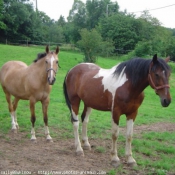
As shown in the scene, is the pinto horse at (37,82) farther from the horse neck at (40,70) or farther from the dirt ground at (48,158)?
the dirt ground at (48,158)

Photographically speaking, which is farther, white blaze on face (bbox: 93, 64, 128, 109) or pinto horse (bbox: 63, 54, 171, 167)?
white blaze on face (bbox: 93, 64, 128, 109)

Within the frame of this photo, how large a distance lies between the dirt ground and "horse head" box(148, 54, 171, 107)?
4.45 ft

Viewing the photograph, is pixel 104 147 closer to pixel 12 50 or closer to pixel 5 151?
pixel 5 151

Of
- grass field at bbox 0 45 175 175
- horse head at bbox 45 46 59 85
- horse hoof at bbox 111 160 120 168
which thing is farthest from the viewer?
horse head at bbox 45 46 59 85

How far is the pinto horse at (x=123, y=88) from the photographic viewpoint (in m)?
3.86

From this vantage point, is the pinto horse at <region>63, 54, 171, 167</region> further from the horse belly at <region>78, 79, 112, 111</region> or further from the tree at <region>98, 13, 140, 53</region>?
the tree at <region>98, 13, 140, 53</region>

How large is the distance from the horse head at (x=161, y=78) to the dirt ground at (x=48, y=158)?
1.36 metres

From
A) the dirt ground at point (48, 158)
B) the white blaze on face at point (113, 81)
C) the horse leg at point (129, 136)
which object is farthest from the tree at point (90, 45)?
the horse leg at point (129, 136)

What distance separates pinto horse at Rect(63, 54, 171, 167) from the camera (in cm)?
386

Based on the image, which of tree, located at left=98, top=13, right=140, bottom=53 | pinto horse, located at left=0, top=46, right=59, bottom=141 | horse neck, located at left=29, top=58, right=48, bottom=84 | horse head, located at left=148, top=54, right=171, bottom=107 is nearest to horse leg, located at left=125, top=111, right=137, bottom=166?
horse head, located at left=148, top=54, right=171, bottom=107

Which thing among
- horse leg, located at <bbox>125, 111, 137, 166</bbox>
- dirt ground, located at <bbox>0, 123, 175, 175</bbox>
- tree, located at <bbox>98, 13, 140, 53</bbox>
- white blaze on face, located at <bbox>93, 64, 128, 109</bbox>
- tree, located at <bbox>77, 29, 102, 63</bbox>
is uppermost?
tree, located at <bbox>98, 13, 140, 53</bbox>

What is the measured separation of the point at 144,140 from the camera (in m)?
5.89

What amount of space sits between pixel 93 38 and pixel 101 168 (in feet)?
60.8

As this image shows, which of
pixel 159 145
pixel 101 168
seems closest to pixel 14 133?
pixel 101 168
